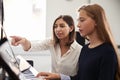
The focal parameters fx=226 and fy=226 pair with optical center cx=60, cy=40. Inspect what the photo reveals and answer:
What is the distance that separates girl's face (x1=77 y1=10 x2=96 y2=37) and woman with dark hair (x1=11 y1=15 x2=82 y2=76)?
14.1 inches

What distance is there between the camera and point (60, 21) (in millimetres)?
1642

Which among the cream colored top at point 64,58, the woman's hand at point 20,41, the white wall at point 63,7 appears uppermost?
the white wall at point 63,7

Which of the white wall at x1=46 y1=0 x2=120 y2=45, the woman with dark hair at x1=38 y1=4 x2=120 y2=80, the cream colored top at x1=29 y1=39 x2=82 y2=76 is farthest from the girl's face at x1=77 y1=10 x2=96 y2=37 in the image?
the white wall at x1=46 y1=0 x2=120 y2=45

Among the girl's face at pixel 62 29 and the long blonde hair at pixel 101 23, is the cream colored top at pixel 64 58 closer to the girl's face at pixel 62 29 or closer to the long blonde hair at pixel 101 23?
the girl's face at pixel 62 29

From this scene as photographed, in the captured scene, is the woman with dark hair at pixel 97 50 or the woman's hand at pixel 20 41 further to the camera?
the woman's hand at pixel 20 41

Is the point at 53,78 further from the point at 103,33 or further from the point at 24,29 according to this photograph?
the point at 24,29

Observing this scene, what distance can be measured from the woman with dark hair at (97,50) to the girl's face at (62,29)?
443mm

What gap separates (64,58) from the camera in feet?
4.96

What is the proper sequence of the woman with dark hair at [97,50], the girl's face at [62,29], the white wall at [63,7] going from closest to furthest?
the woman with dark hair at [97,50]
the girl's face at [62,29]
the white wall at [63,7]

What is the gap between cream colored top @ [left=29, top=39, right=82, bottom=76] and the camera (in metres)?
1.44

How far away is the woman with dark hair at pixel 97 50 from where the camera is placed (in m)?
1.01

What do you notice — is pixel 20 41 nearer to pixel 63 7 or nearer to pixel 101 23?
pixel 101 23

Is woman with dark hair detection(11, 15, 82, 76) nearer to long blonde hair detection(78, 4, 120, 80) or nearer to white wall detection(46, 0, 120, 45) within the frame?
long blonde hair detection(78, 4, 120, 80)

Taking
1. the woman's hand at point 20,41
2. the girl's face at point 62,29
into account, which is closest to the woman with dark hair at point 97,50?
the woman's hand at point 20,41
